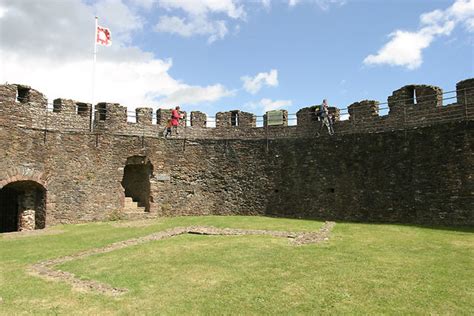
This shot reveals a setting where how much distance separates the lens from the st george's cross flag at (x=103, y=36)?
19875 millimetres

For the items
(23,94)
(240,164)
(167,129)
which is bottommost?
(240,164)

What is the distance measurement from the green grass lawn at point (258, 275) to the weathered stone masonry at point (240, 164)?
2.78 meters

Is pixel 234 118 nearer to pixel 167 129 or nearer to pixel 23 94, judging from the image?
pixel 167 129

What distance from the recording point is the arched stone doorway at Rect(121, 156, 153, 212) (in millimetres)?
19750

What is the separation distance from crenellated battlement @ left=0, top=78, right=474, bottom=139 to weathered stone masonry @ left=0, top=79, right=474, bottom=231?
0.05 metres

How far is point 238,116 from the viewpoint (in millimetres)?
21641

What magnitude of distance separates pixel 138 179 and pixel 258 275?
44.7 feet

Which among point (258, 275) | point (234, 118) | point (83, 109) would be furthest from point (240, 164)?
point (258, 275)

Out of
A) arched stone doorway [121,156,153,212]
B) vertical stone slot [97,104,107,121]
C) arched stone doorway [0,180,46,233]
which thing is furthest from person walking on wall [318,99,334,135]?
arched stone doorway [0,180,46,233]

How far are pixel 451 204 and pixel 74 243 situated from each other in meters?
13.7

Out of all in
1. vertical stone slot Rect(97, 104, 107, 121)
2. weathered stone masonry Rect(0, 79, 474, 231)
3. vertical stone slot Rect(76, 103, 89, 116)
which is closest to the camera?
weathered stone masonry Rect(0, 79, 474, 231)

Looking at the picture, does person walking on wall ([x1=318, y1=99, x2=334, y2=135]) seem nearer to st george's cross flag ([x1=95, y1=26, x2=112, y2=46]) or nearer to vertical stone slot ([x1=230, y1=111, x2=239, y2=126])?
vertical stone slot ([x1=230, y1=111, x2=239, y2=126])

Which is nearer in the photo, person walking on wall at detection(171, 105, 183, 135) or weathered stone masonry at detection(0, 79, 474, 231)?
weathered stone masonry at detection(0, 79, 474, 231)

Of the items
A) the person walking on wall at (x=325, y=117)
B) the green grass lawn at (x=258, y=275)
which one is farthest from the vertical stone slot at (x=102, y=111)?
the person walking on wall at (x=325, y=117)
